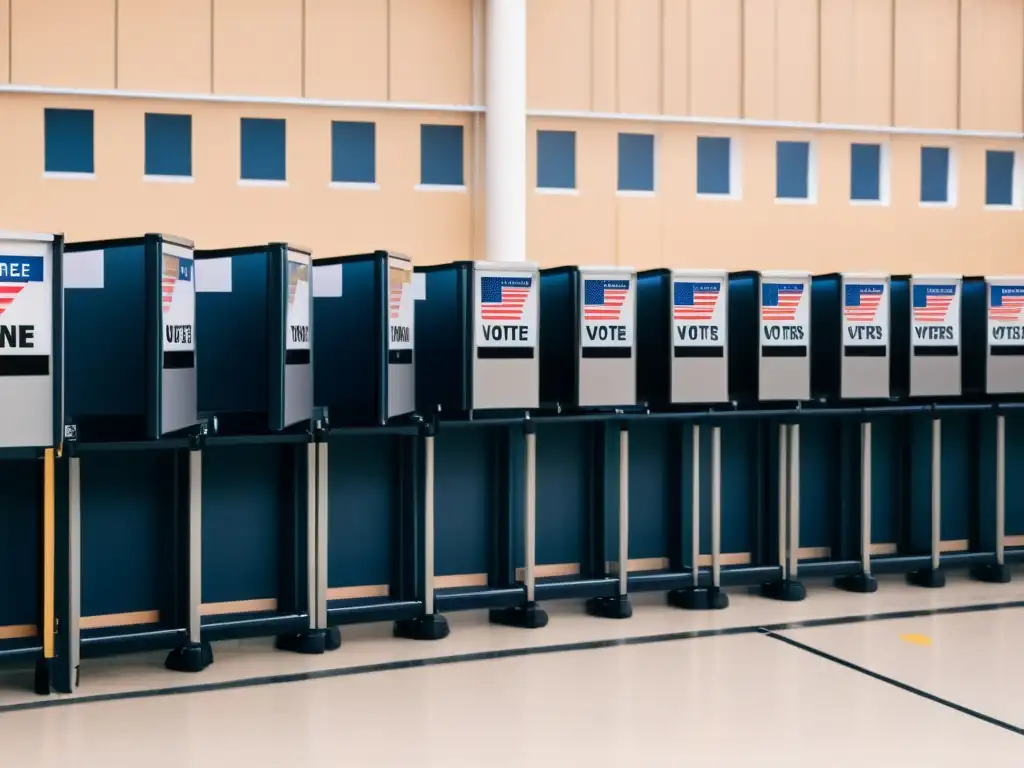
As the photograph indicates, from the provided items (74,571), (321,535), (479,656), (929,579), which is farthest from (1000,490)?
(74,571)

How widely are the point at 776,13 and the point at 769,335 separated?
9943 millimetres

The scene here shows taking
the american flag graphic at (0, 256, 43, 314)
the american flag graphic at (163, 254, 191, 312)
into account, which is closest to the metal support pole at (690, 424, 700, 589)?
the american flag graphic at (163, 254, 191, 312)

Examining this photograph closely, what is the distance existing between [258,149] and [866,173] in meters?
7.94

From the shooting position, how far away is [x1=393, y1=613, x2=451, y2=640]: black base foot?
596 centimetres

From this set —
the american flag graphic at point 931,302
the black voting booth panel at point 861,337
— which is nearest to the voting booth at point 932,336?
the american flag graphic at point 931,302

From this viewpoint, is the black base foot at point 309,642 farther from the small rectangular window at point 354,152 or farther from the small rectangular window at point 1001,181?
the small rectangular window at point 1001,181

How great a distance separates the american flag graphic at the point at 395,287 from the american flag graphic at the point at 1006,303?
12.1ft

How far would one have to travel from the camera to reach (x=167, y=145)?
13953 millimetres

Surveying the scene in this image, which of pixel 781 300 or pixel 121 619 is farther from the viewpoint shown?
pixel 781 300

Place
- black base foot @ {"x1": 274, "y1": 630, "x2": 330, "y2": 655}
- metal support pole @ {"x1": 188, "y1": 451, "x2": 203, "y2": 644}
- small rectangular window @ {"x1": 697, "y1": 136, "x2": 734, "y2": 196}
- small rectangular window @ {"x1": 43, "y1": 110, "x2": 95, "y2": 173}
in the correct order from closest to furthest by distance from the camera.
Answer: metal support pole @ {"x1": 188, "y1": 451, "x2": 203, "y2": 644} → black base foot @ {"x1": 274, "y1": 630, "x2": 330, "y2": 655} → small rectangular window @ {"x1": 43, "y1": 110, "x2": 95, "y2": 173} → small rectangular window @ {"x1": 697, "y1": 136, "x2": 734, "y2": 196}

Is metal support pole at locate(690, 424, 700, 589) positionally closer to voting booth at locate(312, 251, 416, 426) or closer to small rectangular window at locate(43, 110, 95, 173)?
voting booth at locate(312, 251, 416, 426)

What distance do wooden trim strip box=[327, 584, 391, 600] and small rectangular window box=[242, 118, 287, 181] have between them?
904cm

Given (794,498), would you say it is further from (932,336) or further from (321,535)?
(321,535)

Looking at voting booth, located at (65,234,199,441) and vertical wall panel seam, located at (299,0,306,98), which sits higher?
vertical wall panel seam, located at (299,0,306,98)
